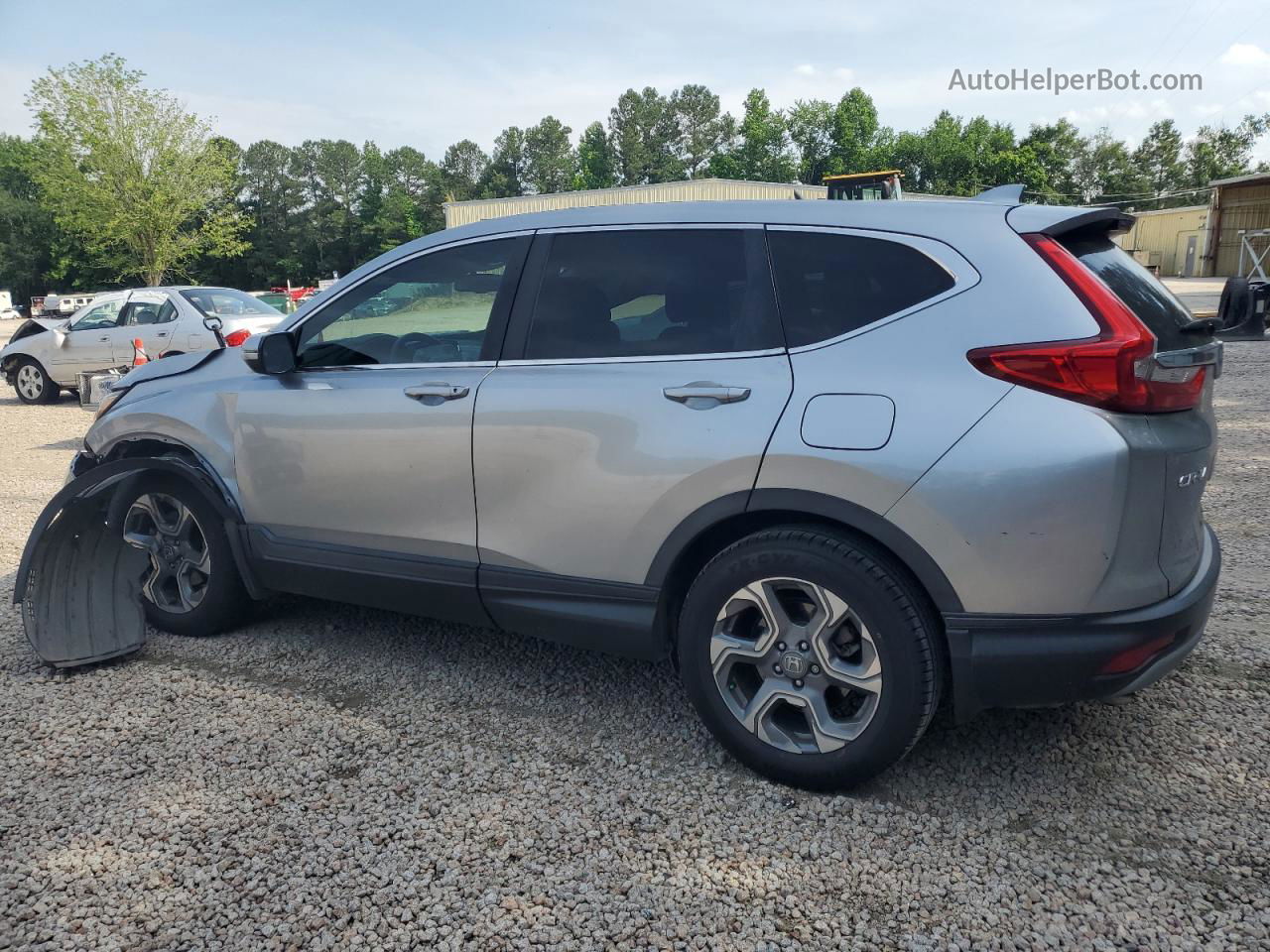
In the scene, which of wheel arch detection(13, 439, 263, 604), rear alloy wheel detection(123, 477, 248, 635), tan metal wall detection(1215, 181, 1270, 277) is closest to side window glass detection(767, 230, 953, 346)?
wheel arch detection(13, 439, 263, 604)

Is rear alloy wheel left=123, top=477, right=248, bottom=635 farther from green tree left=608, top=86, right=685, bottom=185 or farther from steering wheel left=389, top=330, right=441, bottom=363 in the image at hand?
green tree left=608, top=86, right=685, bottom=185

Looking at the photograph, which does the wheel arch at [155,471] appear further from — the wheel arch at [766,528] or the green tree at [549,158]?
the green tree at [549,158]

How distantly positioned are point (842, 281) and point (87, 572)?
3.56 m

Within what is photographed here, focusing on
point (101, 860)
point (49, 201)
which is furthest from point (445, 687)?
point (49, 201)

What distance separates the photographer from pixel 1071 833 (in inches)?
104

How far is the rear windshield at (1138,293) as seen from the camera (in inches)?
102

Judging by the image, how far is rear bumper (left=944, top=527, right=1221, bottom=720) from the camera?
8.11ft

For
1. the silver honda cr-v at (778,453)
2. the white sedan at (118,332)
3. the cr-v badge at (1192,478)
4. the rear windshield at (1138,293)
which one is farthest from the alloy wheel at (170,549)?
the white sedan at (118,332)

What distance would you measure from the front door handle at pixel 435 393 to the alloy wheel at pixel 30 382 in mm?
13252

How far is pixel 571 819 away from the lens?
2764 millimetres

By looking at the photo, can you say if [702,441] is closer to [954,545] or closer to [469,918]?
[954,545]

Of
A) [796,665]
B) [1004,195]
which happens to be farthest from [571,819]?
[1004,195]

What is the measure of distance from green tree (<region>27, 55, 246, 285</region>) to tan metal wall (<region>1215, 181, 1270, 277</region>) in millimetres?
42151

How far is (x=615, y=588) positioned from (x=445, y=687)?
1.06m
